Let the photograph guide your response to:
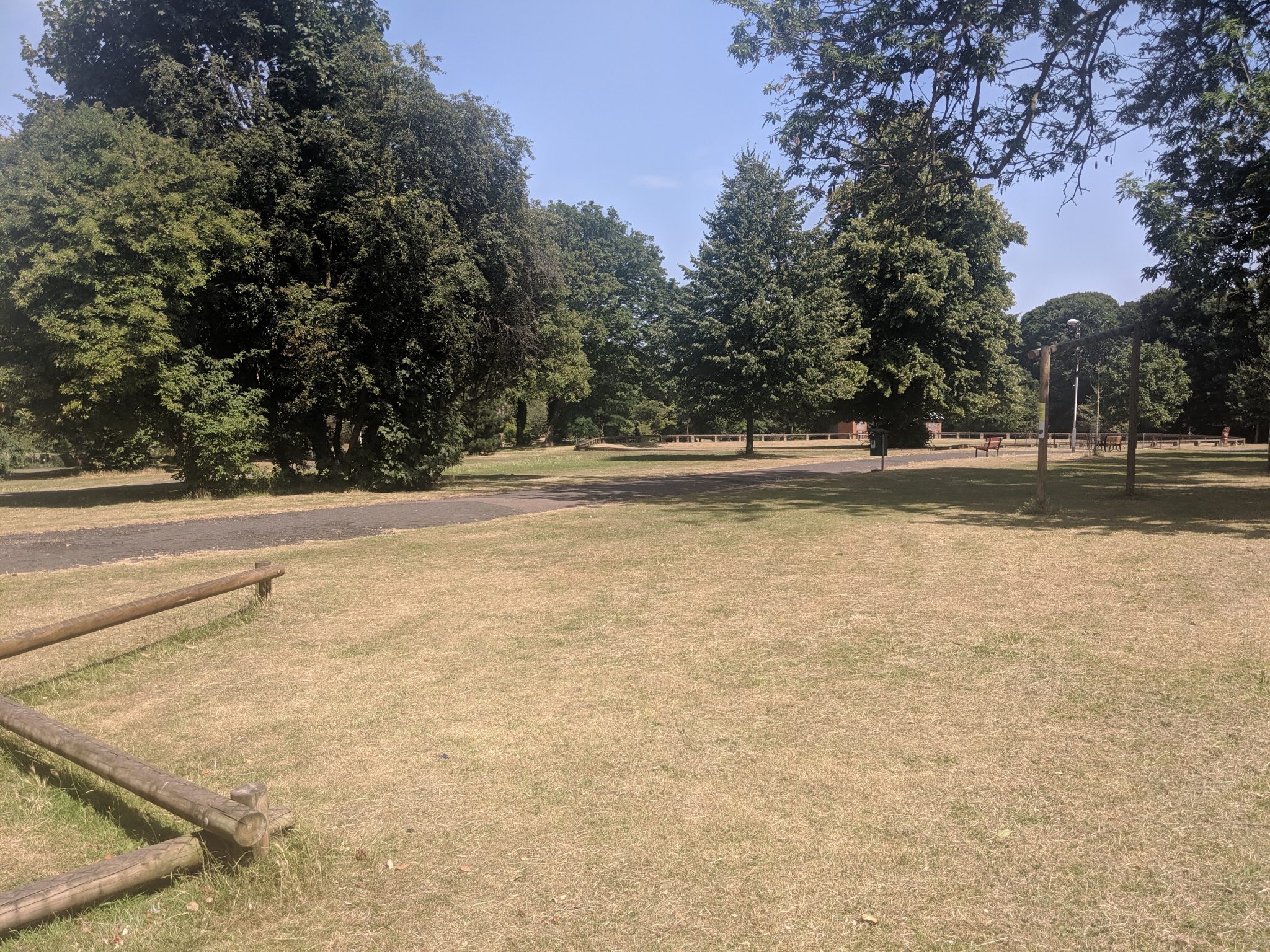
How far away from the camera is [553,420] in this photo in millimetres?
57812

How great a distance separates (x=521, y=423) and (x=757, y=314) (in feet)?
91.9

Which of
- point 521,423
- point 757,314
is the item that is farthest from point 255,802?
point 521,423

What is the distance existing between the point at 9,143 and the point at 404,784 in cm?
2151

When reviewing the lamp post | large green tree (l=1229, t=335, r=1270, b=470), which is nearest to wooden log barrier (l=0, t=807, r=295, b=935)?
the lamp post

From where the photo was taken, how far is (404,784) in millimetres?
→ 4258

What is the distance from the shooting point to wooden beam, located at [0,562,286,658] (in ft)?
17.3

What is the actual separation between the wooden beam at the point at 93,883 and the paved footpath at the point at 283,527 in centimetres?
923

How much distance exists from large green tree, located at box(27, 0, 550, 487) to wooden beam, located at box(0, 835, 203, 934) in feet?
54.5

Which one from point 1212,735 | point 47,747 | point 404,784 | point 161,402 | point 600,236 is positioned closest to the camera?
point 47,747

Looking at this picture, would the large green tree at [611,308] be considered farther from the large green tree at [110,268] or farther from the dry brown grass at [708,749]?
the dry brown grass at [708,749]

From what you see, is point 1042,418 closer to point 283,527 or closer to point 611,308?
point 283,527

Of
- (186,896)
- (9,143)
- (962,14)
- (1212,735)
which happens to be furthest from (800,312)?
(186,896)

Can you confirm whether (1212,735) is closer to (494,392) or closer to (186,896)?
(186,896)

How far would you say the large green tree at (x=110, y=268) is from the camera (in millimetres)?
16547
